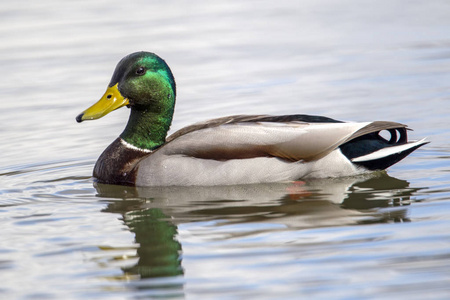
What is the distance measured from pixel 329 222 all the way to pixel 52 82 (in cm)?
669

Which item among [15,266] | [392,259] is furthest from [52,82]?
[392,259]

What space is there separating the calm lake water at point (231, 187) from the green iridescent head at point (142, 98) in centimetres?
64

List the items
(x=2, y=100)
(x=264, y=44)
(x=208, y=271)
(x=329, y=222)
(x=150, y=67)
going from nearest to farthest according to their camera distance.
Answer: (x=208, y=271)
(x=329, y=222)
(x=150, y=67)
(x=2, y=100)
(x=264, y=44)

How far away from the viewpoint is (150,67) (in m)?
8.54

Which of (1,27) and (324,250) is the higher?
(1,27)

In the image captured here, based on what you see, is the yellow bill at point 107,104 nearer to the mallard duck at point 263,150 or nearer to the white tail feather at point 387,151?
the mallard duck at point 263,150

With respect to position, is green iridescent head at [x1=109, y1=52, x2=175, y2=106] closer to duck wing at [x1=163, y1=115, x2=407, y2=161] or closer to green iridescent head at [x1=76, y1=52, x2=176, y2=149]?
green iridescent head at [x1=76, y1=52, x2=176, y2=149]

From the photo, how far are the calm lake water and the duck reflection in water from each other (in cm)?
2

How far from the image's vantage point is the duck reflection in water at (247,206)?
6.73 metres

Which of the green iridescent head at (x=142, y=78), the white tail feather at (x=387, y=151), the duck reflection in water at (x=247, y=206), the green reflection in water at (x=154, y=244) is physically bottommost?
the green reflection in water at (x=154, y=244)

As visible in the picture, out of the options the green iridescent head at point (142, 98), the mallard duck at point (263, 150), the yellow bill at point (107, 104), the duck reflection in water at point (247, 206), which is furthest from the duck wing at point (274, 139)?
the yellow bill at point (107, 104)

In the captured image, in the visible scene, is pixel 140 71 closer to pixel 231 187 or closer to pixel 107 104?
pixel 107 104

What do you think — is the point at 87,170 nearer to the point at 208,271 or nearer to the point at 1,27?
the point at 208,271

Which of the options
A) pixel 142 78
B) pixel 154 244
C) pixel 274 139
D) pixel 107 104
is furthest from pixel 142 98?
pixel 154 244
